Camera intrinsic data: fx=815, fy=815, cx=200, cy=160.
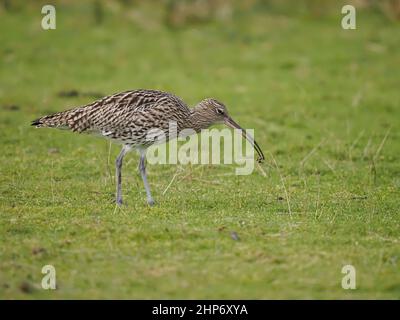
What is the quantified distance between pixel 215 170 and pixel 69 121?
3.09 meters

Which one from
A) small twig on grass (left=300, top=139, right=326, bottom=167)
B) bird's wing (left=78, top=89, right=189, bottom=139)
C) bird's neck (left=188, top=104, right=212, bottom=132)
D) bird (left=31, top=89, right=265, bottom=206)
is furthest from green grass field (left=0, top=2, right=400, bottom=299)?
bird's wing (left=78, top=89, right=189, bottom=139)

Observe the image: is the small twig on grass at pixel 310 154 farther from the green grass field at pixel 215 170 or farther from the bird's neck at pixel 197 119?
the bird's neck at pixel 197 119

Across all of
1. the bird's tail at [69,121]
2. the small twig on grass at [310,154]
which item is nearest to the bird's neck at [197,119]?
the bird's tail at [69,121]

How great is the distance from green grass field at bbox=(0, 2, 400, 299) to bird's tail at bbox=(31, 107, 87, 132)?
3.38 feet

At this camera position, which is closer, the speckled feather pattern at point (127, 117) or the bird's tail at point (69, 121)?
the speckled feather pattern at point (127, 117)

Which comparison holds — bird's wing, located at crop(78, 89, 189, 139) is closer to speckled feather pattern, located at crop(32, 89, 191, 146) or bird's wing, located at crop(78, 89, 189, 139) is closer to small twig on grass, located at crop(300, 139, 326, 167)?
speckled feather pattern, located at crop(32, 89, 191, 146)

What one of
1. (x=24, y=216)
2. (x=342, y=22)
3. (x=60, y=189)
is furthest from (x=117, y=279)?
(x=342, y=22)

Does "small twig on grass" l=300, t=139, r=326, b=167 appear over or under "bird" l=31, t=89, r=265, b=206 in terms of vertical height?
under

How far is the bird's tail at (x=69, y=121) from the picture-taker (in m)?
12.7

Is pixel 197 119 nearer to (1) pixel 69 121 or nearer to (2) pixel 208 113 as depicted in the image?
(2) pixel 208 113

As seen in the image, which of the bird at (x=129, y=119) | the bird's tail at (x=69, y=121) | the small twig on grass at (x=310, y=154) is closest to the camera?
the bird at (x=129, y=119)

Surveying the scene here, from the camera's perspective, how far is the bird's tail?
1267cm

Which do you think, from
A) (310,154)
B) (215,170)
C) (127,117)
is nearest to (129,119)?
(127,117)

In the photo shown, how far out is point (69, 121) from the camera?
12.7m
